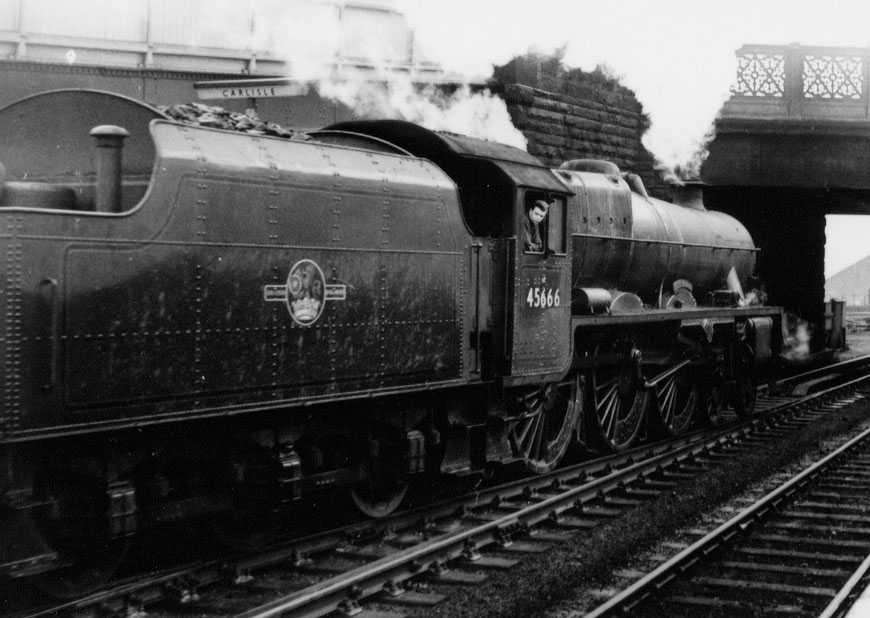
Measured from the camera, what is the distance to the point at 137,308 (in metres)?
5.33

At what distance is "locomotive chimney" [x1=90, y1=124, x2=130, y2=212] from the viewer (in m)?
5.41

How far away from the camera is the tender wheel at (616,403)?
10578 millimetres

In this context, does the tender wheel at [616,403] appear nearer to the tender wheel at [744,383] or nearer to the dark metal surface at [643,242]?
the dark metal surface at [643,242]

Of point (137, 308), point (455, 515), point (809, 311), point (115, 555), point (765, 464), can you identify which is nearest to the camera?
point (137, 308)

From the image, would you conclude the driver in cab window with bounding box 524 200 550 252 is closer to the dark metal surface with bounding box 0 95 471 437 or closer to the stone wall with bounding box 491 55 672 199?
the dark metal surface with bounding box 0 95 471 437

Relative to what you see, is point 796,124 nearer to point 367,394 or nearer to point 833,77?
point 833,77

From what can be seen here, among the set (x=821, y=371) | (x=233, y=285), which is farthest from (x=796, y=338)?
(x=233, y=285)

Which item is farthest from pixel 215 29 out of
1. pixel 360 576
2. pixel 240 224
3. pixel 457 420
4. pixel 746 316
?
pixel 360 576

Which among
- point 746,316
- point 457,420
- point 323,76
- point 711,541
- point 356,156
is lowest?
point 711,541

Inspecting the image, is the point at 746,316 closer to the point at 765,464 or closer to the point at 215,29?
the point at 765,464

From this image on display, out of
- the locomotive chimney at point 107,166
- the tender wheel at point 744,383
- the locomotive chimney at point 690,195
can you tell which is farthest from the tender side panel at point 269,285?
the locomotive chimney at point 690,195

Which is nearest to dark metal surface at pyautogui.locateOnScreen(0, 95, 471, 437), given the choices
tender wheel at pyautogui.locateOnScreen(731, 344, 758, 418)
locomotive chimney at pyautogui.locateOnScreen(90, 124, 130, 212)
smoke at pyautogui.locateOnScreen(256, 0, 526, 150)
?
locomotive chimney at pyautogui.locateOnScreen(90, 124, 130, 212)

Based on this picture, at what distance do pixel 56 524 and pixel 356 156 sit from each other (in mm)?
2968

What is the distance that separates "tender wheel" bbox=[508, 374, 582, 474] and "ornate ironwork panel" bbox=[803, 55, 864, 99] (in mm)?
12940
